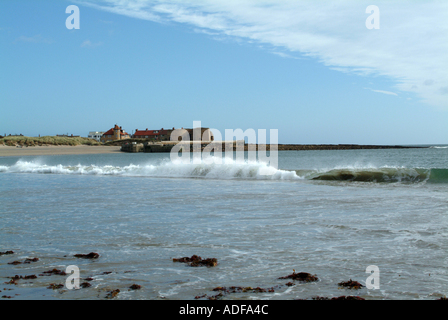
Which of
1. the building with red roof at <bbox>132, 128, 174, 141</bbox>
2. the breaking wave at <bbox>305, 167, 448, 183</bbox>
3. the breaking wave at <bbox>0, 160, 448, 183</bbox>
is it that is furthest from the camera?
the building with red roof at <bbox>132, 128, 174, 141</bbox>

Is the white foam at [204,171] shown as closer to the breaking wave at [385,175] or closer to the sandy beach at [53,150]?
the breaking wave at [385,175]

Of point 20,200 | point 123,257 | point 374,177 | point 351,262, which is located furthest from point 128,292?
point 374,177

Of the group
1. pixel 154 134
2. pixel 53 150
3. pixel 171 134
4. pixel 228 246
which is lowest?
pixel 228 246

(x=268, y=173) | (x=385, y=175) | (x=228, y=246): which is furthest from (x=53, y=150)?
(x=228, y=246)

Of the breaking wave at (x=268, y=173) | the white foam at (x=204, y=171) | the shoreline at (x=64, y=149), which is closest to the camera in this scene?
the breaking wave at (x=268, y=173)

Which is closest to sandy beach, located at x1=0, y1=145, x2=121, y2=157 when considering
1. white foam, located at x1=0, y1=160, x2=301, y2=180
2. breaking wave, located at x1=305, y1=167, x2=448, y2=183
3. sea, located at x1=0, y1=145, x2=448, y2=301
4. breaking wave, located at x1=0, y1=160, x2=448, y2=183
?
white foam, located at x1=0, y1=160, x2=301, y2=180

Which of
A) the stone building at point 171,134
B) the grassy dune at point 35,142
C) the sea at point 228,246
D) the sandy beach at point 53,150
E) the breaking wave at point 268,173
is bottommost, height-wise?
the sea at point 228,246

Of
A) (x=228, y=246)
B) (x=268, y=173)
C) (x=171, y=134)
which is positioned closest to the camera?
(x=228, y=246)

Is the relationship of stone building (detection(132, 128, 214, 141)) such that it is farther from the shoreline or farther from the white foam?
the white foam

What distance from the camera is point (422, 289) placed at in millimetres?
4516

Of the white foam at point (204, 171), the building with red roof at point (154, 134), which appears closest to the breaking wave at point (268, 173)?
the white foam at point (204, 171)

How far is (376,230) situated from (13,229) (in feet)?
27.1

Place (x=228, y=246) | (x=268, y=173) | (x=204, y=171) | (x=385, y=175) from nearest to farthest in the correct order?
(x=228, y=246), (x=385, y=175), (x=268, y=173), (x=204, y=171)

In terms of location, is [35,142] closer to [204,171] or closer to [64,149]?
[64,149]
